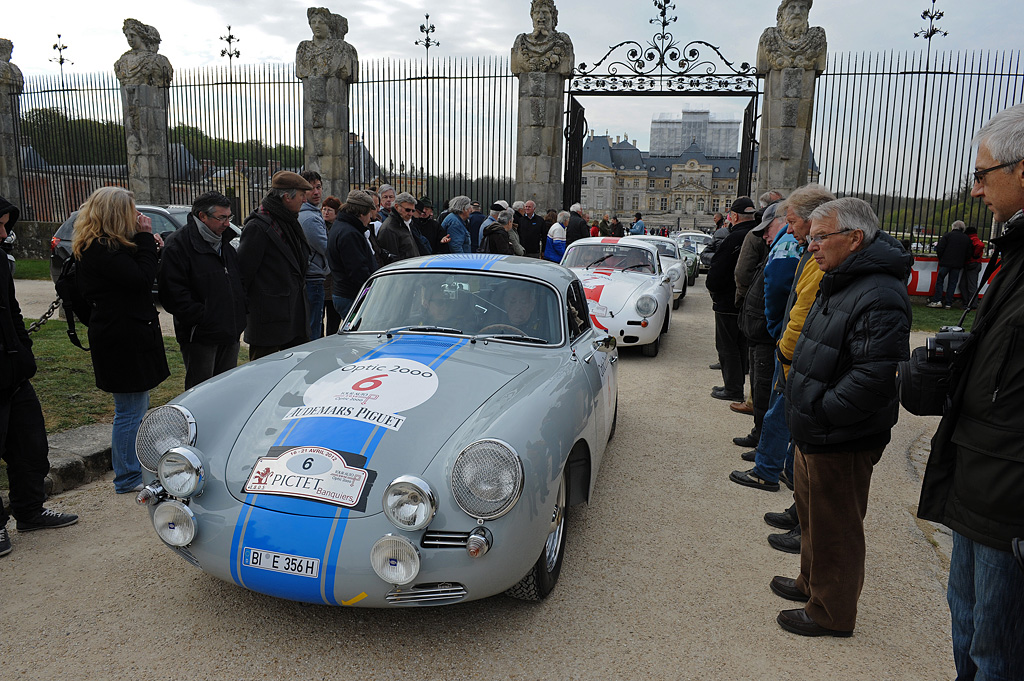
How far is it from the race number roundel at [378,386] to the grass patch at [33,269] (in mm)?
13836

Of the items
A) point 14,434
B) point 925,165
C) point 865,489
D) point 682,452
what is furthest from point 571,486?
point 925,165

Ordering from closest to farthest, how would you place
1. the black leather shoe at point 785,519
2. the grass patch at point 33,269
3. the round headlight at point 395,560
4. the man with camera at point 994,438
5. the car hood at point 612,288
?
the man with camera at point 994,438, the round headlight at point 395,560, the black leather shoe at point 785,519, the car hood at point 612,288, the grass patch at point 33,269

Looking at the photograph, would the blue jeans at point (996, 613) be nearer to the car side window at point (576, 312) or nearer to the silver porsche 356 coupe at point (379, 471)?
the silver porsche 356 coupe at point (379, 471)

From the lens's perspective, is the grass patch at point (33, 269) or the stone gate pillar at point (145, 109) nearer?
the grass patch at point (33, 269)

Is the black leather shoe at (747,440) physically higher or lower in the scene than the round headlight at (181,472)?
lower

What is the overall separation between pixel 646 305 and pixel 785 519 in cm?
459

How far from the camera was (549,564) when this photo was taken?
3295 millimetres

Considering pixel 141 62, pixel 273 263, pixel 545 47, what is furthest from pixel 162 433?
pixel 141 62

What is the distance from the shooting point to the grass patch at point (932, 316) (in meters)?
11.8

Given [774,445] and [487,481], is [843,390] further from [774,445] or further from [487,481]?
[774,445]

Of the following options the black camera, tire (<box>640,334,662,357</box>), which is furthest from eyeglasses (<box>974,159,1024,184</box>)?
tire (<box>640,334,662,357</box>)

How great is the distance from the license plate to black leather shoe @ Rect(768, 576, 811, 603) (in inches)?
88.3

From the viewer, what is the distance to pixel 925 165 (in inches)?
550

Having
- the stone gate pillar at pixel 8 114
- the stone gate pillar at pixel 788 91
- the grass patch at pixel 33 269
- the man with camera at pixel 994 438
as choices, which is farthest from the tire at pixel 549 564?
the stone gate pillar at pixel 8 114
